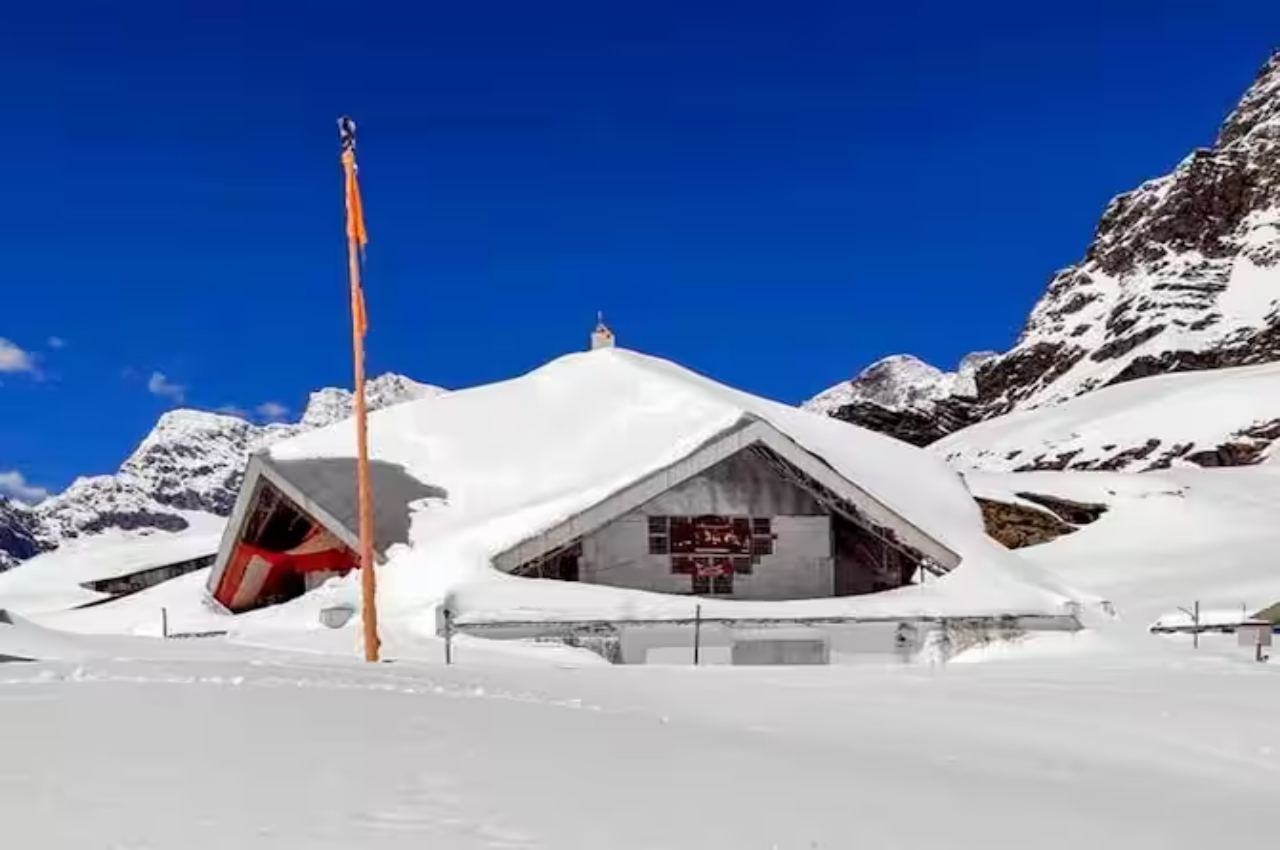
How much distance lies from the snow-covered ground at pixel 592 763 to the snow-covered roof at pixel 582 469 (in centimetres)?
1065

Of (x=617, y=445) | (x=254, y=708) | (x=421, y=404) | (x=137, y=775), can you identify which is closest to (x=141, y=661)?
(x=254, y=708)

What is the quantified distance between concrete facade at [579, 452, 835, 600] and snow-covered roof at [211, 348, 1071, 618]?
2.38 ft

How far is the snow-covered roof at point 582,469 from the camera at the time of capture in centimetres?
2269

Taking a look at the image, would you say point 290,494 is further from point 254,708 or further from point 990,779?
point 990,779

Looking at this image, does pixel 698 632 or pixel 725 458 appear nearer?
pixel 698 632

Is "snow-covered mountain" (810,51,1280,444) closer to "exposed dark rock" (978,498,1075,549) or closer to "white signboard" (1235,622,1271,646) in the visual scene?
"exposed dark rock" (978,498,1075,549)

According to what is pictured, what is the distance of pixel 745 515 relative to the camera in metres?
25.2

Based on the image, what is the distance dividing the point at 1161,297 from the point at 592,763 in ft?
509

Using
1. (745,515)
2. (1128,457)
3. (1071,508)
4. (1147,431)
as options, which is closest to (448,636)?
(745,515)

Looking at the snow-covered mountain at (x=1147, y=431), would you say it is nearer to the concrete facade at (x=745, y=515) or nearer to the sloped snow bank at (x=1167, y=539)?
the sloped snow bank at (x=1167, y=539)

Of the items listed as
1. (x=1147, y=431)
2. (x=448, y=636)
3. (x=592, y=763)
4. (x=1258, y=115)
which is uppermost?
(x=1258, y=115)

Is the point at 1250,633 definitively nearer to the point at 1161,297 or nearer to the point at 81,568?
the point at 81,568

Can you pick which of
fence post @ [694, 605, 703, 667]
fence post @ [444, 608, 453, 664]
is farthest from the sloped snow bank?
fence post @ [444, 608, 453, 664]

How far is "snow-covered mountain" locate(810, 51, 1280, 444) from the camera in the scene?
13425 centimetres
